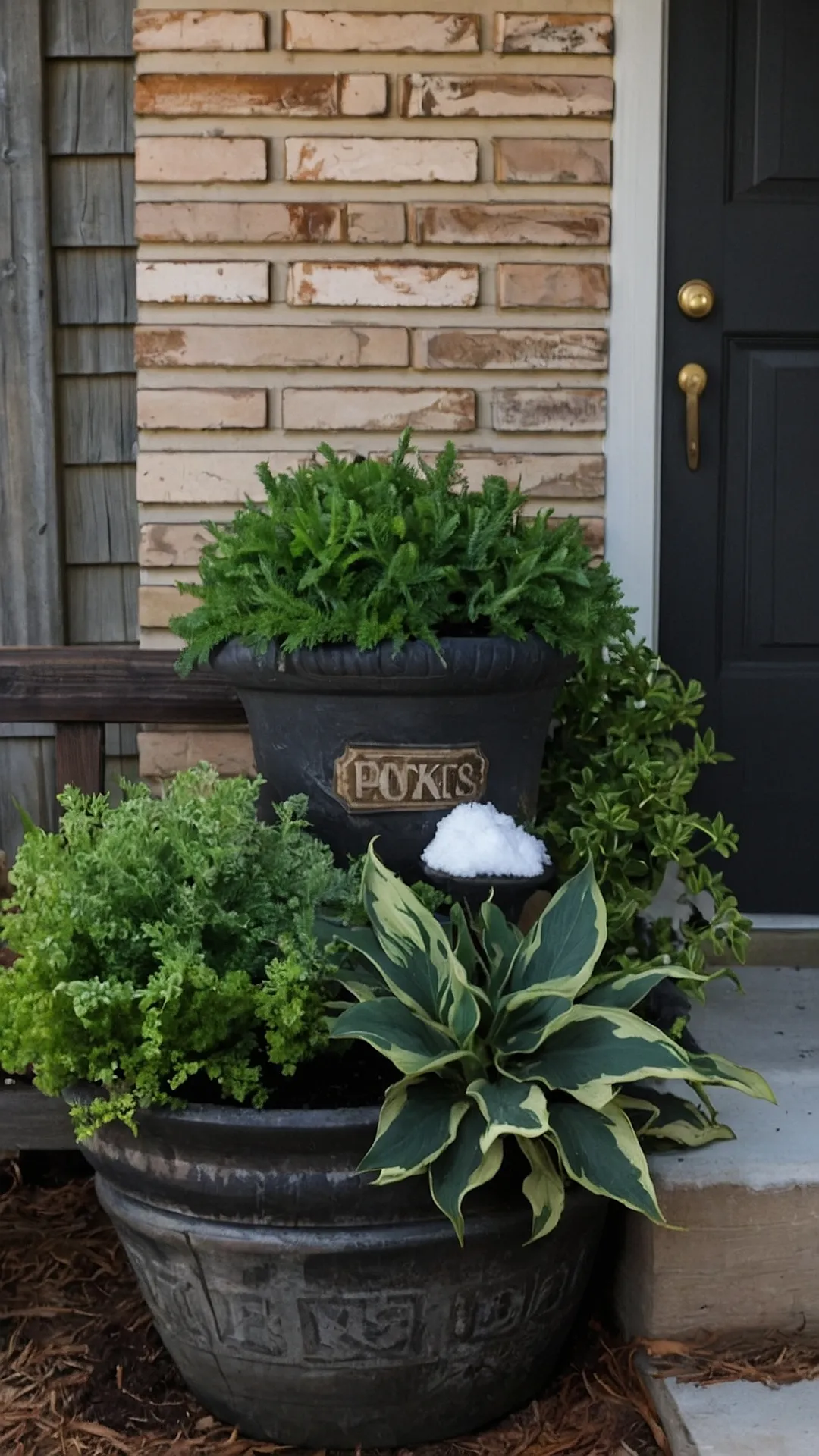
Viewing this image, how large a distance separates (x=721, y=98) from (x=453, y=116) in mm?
554

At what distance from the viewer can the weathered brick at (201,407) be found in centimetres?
241

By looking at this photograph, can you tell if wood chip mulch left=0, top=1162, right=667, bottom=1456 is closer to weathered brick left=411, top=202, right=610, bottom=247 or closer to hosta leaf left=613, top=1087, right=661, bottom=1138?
hosta leaf left=613, top=1087, right=661, bottom=1138

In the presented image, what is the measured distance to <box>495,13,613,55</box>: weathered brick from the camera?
2326mm

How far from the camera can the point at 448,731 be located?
1.84 meters

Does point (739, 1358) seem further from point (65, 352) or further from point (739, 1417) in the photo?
point (65, 352)

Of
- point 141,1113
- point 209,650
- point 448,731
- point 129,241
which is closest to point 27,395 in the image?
point 129,241

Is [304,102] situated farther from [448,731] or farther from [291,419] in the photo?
[448,731]

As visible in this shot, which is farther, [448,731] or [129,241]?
[129,241]

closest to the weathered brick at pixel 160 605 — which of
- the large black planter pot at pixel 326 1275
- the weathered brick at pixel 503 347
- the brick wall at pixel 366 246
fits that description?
the brick wall at pixel 366 246

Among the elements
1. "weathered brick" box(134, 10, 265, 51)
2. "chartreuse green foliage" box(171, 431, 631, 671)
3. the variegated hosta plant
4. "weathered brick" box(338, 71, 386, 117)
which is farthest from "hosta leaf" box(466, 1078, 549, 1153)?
"weathered brick" box(134, 10, 265, 51)

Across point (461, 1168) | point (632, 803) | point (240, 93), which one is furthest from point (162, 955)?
point (240, 93)

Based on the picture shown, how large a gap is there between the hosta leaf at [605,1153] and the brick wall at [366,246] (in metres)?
1.27

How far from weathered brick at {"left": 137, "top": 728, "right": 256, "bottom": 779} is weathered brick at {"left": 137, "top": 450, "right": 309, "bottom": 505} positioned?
45 cm

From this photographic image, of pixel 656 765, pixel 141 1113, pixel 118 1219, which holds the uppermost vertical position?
pixel 656 765
